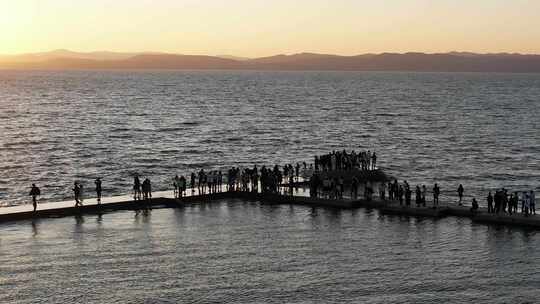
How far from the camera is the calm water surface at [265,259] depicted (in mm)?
27844

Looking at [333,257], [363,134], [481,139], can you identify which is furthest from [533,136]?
[333,257]

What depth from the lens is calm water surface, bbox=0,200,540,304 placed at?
2784cm

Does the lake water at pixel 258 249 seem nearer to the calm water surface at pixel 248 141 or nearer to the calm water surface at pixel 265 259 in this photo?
the calm water surface at pixel 265 259

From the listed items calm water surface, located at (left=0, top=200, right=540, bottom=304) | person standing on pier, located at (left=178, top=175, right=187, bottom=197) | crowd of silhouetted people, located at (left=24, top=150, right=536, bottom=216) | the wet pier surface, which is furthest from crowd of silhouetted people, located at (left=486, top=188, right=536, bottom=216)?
person standing on pier, located at (left=178, top=175, right=187, bottom=197)

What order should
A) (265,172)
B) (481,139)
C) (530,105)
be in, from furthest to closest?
1. (530,105)
2. (481,139)
3. (265,172)

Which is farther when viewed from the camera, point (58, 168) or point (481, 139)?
point (481, 139)

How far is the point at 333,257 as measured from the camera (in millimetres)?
32719

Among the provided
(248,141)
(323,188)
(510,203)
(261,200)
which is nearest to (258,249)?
(261,200)

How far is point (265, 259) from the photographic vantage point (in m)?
32.2

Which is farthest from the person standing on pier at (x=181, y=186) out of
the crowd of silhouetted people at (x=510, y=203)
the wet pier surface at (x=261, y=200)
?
the crowd of silhouetted people at (x=510, y=203)

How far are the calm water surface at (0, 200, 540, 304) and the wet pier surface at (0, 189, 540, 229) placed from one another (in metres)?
1.07

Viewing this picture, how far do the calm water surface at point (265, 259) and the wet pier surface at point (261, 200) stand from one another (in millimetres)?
1068

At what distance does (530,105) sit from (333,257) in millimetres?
160292

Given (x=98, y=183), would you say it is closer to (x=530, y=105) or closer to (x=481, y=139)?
(x=481, y=139)
